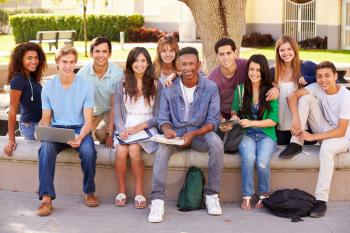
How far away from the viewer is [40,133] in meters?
6.35

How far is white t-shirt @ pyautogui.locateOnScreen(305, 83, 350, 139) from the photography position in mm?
6398

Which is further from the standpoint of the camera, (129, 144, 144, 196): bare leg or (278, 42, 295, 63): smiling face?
(278, 42, 295, 63): smiling face

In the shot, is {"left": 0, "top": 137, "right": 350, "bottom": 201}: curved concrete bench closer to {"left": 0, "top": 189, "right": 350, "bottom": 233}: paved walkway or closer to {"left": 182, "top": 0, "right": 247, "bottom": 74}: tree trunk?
{"left": 0, "top": 189, "right": 350, "bottom": 233}: paved walkway

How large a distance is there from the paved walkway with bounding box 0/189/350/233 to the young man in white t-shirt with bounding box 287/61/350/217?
0.34 metres

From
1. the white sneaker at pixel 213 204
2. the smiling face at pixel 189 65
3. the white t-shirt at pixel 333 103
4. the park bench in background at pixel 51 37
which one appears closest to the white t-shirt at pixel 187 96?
the smiling face at pixel 189 65

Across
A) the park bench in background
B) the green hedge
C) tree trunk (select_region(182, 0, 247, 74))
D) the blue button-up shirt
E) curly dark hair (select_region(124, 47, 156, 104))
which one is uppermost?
the green hedge

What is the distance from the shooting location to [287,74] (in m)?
6.90

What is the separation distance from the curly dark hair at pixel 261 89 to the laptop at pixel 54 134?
1.67 metres

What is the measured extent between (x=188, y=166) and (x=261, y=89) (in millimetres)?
1019

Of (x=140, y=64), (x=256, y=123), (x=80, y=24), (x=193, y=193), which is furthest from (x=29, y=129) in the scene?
(x=80, y=24)

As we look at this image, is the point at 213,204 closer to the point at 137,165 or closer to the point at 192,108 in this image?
the point at 137,165

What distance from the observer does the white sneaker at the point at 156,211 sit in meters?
6.00

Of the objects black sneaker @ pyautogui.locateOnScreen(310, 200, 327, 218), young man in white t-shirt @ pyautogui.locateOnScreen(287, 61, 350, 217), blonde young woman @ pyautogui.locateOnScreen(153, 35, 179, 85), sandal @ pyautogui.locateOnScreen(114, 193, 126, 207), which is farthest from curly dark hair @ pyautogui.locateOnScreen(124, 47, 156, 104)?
black sneaker @ pyautogui.locateOnScreen(310, 200, 327, 218)

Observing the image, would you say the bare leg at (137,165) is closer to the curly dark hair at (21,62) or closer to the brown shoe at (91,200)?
the brown shoe at (91,200)
